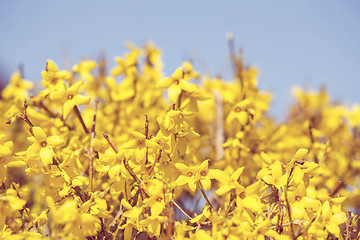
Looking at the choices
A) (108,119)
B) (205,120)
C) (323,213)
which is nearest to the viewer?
(323,213)

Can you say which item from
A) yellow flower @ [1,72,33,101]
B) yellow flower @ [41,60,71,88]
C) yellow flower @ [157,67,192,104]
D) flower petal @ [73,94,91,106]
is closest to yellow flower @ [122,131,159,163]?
yellow flower @ [157,67,192,104]

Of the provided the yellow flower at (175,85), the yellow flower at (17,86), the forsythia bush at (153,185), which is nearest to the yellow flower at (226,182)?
the forsythia bush at (153,185)

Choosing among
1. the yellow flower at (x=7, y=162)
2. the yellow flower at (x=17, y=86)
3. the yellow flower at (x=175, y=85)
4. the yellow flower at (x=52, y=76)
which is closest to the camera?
the yellow flower at (x=7, y=162)

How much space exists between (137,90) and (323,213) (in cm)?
175

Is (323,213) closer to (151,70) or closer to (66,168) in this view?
(66,168)

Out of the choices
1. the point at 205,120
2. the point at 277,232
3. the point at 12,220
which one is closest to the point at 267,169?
the point at 277,232

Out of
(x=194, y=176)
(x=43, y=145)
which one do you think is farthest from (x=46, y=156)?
(x=194, y=176)

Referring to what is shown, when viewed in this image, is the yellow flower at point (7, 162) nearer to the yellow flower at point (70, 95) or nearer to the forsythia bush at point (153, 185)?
the forsythia bush at point (153, 185)

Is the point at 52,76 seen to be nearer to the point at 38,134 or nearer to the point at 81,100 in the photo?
the point at 81,100

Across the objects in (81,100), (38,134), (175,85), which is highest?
(175,85)

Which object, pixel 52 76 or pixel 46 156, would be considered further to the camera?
pixel 52 76

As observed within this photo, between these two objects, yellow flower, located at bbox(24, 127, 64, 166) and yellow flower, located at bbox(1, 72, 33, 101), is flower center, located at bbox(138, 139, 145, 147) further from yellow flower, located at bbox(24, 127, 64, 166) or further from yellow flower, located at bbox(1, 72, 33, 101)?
yellow flower, located at bbox(1, 72, 33, 101)

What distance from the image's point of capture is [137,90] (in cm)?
263

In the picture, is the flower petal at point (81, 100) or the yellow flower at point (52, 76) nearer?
the flower petal at point (81, 100)
